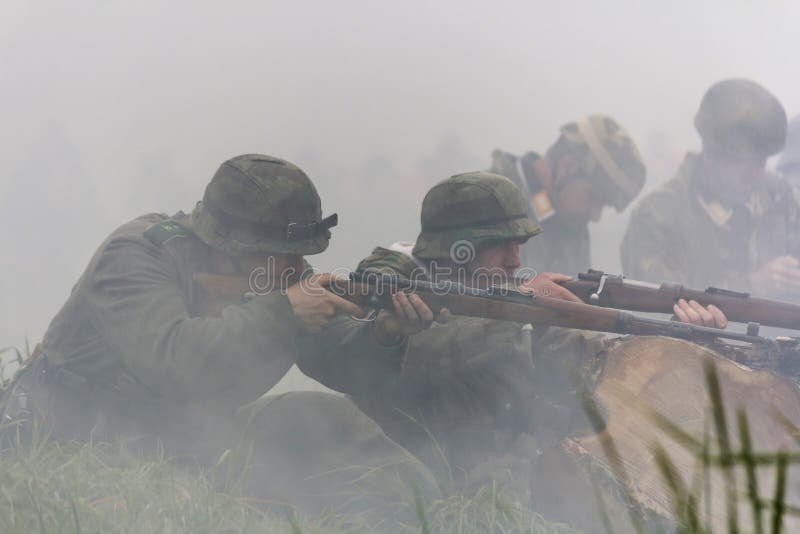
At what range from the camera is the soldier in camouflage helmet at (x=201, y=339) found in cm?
376

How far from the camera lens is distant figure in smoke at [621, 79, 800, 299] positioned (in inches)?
294

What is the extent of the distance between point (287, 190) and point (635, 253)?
14.2ft

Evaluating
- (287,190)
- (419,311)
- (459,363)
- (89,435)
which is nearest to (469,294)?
(419,311)

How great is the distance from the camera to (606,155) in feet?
24.2

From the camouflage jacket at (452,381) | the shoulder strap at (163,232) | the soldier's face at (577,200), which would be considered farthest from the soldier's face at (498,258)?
the soldier's face at (577,200)

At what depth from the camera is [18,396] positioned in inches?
161

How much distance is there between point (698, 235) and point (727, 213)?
29 centimetres

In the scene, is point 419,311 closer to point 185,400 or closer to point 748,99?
point 185,400

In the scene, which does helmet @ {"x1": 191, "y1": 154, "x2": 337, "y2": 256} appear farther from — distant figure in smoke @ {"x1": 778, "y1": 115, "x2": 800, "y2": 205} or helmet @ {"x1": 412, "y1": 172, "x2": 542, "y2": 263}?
distant figure in smoke @ {"x1": 778, "y1": 115, "x2": 800, "y2": 205}

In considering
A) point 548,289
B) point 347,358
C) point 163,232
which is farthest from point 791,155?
point 163,232

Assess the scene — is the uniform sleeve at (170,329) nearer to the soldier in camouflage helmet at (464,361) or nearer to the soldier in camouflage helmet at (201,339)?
the soldier in camouflage helmet at (201,339)

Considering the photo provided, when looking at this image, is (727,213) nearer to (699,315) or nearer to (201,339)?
(699,315)

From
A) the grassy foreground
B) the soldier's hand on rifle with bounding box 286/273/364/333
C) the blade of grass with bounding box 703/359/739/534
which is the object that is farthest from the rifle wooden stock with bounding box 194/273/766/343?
the grassy foreground

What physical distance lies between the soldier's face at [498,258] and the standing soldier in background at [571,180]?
9.91ft
